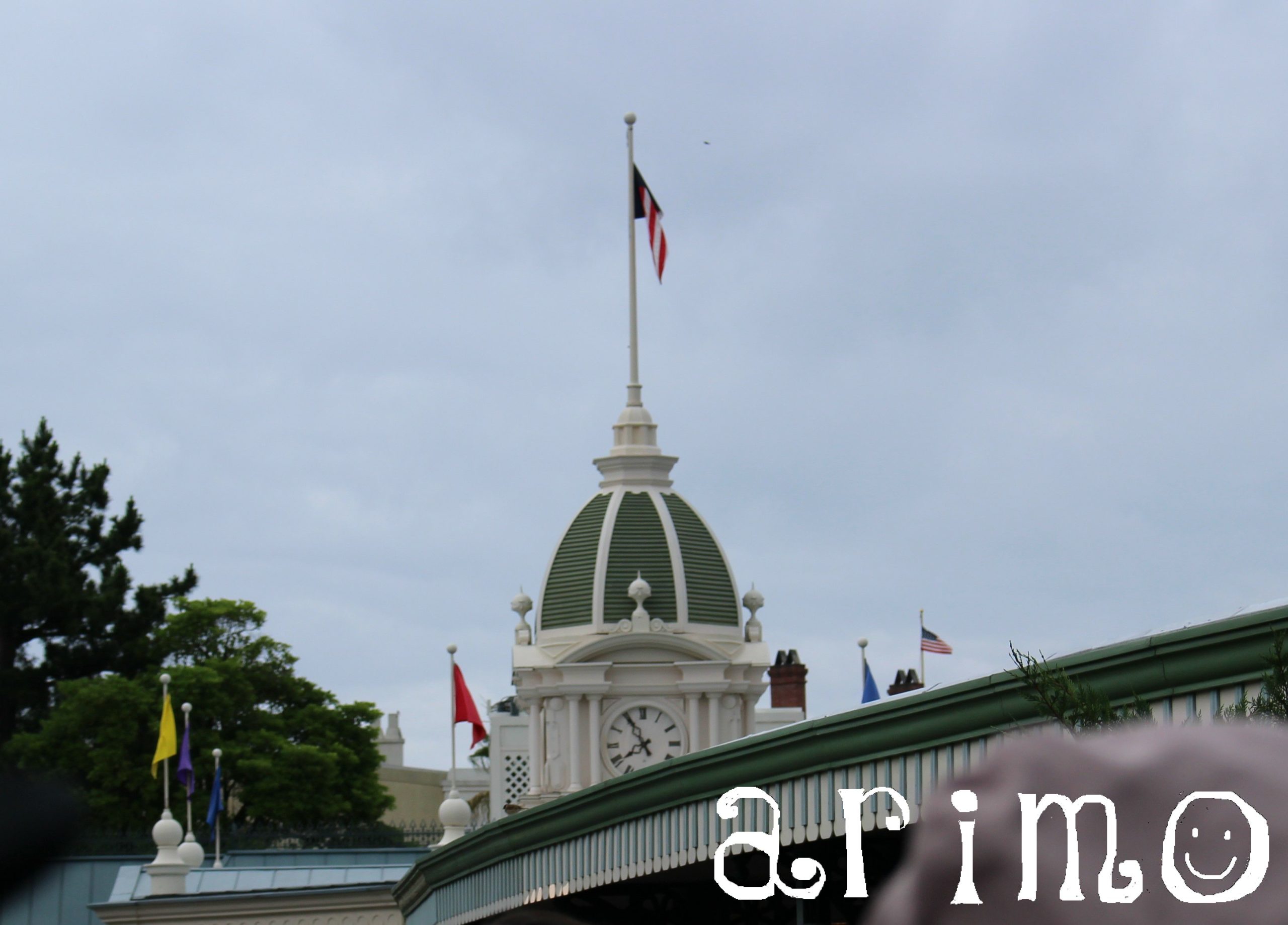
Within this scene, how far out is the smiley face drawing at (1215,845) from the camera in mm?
1372

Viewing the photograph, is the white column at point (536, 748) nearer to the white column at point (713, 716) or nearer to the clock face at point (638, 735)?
the clock face at point (638, 735)

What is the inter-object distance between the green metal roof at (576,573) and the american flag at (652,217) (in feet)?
30.0

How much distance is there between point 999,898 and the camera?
4.43ft

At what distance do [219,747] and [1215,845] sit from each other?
208 ft

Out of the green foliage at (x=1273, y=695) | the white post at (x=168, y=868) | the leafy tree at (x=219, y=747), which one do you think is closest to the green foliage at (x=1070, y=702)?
the green foliage at (x=1273, y=695)

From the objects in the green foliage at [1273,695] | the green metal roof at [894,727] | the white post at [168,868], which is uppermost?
the white post at [168,868]

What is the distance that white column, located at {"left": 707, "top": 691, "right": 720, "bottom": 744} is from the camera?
145ft

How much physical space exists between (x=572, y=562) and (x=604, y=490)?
6.20ft

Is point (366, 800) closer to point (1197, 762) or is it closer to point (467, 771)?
point (467, 771)

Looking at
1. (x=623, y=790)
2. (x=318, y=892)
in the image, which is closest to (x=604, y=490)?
(x=318, y=892)

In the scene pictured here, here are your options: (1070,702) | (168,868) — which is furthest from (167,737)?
(1070,702)

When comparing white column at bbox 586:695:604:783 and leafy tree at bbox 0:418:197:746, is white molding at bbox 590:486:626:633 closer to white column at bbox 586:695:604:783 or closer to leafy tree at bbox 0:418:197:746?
white column at bbox 586:695:604:783

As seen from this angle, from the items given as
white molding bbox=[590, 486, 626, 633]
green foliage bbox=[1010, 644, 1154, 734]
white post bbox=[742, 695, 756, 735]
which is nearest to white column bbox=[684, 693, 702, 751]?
white post bbox=[742, 695, 756, 735]

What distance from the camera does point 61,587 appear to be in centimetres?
7019
